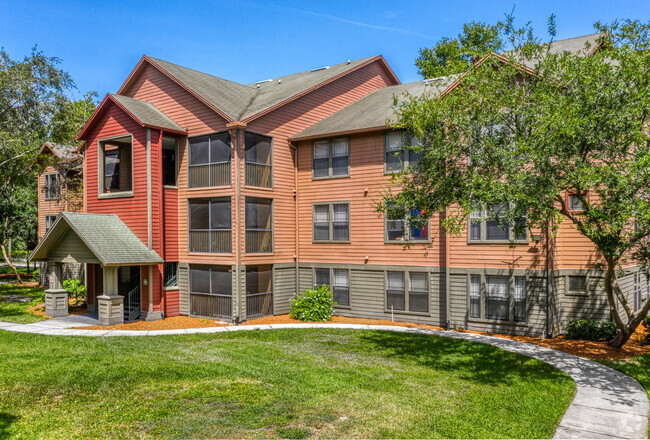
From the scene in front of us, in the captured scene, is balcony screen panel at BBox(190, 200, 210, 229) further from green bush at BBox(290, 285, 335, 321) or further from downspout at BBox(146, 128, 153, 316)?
green bush at BBox(290, 285, 335, 321)

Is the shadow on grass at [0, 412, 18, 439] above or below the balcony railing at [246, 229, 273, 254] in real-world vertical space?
below

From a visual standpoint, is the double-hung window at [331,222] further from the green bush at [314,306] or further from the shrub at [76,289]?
the shrub at [76,289]

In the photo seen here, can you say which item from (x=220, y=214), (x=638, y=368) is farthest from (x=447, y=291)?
(x=220, y=214)

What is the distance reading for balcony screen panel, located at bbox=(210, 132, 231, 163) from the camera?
1927 centimetres

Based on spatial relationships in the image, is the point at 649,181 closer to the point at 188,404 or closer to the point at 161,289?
the point at 188,404

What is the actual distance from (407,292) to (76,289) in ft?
47.7

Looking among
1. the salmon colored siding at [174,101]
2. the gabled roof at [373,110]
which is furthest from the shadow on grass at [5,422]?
the gabled roof at [373,110]

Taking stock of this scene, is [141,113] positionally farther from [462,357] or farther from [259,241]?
[462,357]

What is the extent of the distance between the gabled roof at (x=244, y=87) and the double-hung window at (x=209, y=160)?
112cm

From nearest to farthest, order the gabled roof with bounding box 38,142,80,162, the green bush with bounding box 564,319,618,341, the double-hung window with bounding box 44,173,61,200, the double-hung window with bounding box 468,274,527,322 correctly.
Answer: the green bush with bounding box 564,319,618,341
the double-hung window with bounding box 468,274,527,322
the gabled roof with bounding box 38,142,80,162
the double-hung window with bounding box 44,173,61,200

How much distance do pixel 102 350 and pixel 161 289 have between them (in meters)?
6.35

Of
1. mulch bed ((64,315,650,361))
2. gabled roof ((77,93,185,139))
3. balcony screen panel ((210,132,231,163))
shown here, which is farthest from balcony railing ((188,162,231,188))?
mulch bed ((64,315,650,361))

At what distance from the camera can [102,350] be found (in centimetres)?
1343

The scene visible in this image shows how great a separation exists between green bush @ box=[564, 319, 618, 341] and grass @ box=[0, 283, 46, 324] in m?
19.1
